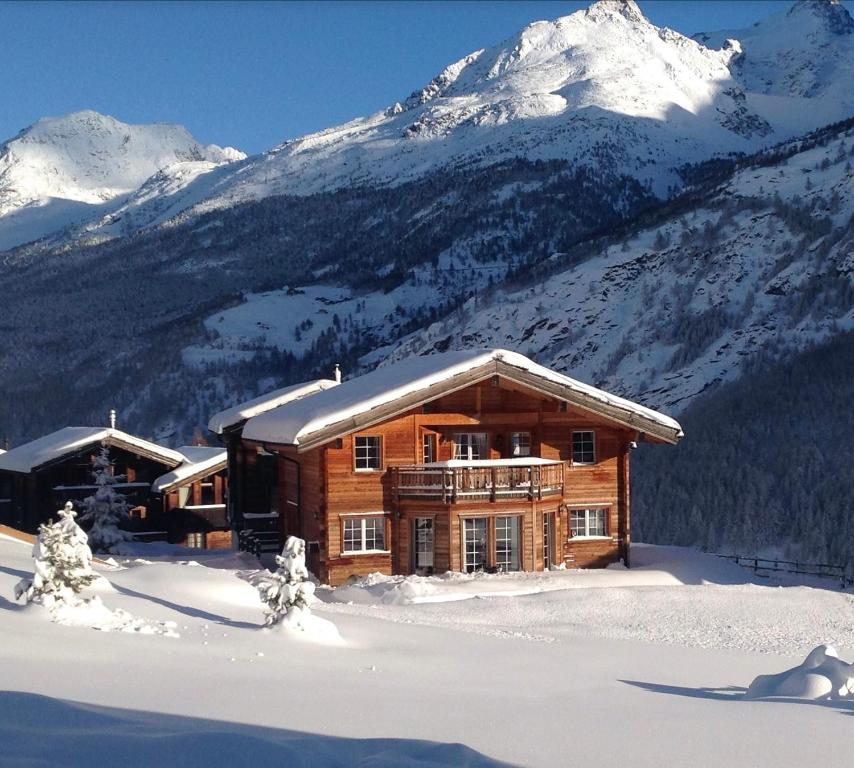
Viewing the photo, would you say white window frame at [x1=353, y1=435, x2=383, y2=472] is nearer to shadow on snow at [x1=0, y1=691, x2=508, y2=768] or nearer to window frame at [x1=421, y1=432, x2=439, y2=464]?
window frame at [x1=421, y1=432, x2=439, y2=464]

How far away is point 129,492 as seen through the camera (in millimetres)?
45938

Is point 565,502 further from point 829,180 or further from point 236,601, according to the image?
point 829,180

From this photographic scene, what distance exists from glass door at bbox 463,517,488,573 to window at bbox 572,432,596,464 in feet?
14.3

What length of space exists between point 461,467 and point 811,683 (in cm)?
1682

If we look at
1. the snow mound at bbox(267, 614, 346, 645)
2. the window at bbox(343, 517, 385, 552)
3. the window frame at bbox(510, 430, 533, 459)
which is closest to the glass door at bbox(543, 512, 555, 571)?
the window frame at bbox(510, 430, 533, 459)

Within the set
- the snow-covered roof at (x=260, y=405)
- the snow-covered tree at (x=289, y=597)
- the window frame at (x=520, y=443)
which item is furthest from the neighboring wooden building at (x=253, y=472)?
the snow-covered tree at (x=289, y=597)

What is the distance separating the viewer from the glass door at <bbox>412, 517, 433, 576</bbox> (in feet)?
103

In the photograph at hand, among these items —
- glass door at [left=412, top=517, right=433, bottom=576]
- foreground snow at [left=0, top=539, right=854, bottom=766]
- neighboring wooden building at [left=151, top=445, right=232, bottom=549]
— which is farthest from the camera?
neighboring wooden building at [left=151, top=445, right=232, bottom=549]

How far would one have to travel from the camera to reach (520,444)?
109 feet

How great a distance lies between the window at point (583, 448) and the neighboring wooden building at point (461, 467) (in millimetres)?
30

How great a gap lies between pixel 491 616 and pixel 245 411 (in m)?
17.2

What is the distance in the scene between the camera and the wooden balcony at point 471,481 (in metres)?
30.9

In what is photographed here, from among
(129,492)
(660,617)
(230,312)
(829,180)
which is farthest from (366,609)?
(230,312)

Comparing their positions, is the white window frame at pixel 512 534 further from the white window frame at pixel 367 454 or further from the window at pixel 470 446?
the white window frame at pixel 367 454
